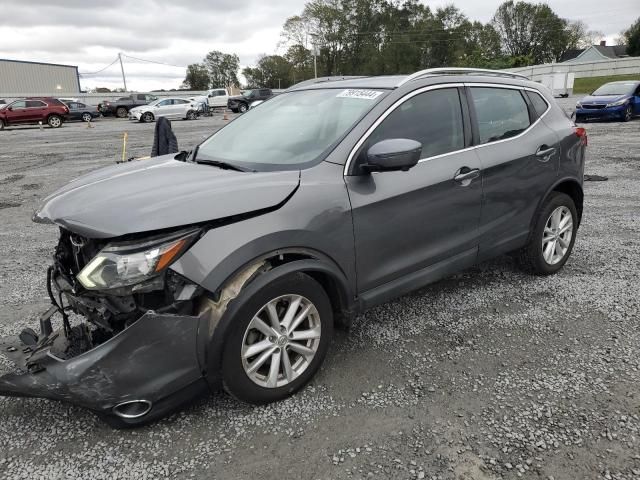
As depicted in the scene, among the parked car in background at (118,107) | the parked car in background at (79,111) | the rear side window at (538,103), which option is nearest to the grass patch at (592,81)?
the parked car in background at (118,107)

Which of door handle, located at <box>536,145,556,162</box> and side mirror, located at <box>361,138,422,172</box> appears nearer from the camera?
side mirror, located at <box>361,138,422,172</box>

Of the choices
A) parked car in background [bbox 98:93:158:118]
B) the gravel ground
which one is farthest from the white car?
the gravel ground

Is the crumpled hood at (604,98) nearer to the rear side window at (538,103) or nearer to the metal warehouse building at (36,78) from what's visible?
the rear side window at (538,103)

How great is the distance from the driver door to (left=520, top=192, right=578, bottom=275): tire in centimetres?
85

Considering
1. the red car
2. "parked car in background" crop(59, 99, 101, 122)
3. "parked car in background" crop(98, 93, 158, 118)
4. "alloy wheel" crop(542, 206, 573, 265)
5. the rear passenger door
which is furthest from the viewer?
"parked car in background" crop(98, 93, 158, 118)

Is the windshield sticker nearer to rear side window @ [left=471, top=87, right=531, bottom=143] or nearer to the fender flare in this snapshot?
rear side window @ [left=471, top=87, right=531, bottom=143]

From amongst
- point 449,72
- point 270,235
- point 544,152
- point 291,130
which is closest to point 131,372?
point 270,235

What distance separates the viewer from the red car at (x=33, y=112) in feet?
85.1

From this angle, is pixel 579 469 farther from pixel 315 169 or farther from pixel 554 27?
pixel 554 27

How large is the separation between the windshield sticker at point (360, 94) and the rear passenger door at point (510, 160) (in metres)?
0.83

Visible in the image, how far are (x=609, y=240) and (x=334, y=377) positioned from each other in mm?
3931

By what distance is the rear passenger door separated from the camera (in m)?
3.55

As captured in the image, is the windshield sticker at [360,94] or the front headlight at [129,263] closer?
the front headlight at [129,263]

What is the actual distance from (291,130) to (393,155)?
0.89m
